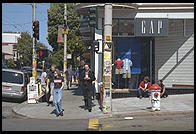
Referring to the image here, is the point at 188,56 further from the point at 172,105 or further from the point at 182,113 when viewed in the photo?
the point at 182,113

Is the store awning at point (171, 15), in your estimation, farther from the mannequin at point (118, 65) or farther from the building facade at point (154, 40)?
the mannequin at point (118, 65)

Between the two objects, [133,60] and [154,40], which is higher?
[154,40]

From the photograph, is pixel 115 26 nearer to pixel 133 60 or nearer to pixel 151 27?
pixel 151 27

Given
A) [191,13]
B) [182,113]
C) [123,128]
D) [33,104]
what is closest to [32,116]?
[33,104]

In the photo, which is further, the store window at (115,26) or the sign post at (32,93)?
the store window at (115,26)

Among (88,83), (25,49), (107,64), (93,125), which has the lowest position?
(93,125)

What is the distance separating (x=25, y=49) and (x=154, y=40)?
172 ft

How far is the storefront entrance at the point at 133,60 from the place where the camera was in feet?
58.1

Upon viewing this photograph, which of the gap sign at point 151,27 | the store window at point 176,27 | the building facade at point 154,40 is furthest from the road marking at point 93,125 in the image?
the store window at point 176,27

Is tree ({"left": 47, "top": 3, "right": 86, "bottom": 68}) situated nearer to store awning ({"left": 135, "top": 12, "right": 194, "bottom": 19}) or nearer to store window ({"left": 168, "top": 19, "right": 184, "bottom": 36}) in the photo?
store window ({"left": 168, "top": 19, "right": 184, "bottom": 36})

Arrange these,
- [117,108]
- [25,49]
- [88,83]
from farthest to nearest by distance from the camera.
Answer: [25,49] → [117,108] → [88,83]

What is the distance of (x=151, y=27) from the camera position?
1638cm

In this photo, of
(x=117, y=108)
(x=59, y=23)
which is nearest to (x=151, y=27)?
(x=117, y=108)

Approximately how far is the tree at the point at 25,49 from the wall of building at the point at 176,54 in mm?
49170
